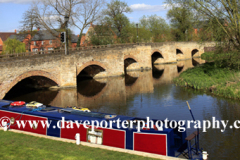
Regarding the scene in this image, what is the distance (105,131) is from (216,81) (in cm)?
1519

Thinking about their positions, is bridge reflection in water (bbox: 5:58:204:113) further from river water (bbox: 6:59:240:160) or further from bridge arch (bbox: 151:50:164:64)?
bridge arch (bbox: 151:50:164:64)

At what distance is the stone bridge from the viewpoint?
841 inches

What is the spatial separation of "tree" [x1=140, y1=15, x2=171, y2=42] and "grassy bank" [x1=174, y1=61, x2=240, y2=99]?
138 feet

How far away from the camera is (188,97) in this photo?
1989cm

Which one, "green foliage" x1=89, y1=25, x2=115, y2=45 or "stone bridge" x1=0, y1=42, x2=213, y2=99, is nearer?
"stone bridge" x1=0, y1=42, x2=213, y2=99

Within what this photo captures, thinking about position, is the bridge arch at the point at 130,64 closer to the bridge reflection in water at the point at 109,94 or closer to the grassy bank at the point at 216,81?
the bridge reflection in water at the point at 109,94

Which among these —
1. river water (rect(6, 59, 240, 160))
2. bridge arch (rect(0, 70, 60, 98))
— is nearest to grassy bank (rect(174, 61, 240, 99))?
river water (rect(6, 59, 240, 160))

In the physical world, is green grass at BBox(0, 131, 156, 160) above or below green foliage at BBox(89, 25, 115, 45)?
below

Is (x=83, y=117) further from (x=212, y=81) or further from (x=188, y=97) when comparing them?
(x=212, y=81)

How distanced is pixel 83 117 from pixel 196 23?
15.7 metres

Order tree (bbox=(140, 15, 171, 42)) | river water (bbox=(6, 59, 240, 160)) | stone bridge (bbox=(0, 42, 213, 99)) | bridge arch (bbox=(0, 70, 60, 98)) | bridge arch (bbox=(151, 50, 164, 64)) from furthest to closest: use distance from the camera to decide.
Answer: tree (bbox=(140, 15, 171, 42)), bridge arch (bbox=(151, 50, 164, 64)), stone bridge (bbox=(0, 42, 213, 99)), bridge arch (bbox=(0, 70, 60, 98)), river water (bbox=(6, 59, 240, 160))

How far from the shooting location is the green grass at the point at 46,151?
8109mm

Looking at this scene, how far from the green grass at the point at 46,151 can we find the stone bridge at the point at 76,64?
12320mm

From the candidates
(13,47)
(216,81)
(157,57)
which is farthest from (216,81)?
(13,47)
